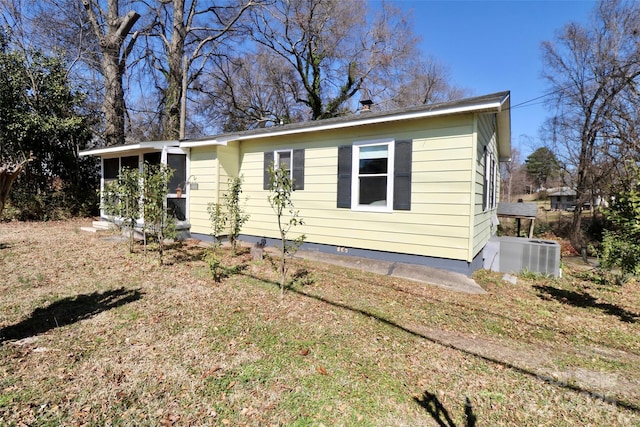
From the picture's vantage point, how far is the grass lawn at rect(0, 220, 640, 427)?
2291 millimetres

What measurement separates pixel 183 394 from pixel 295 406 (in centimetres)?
87

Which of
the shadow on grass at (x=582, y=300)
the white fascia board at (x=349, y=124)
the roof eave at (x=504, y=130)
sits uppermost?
the roof eave at (x=504, y=130)

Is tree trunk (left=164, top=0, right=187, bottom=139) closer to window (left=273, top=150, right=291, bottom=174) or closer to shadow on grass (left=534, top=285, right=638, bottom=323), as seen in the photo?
window (left=273, top=150, right=291, bottom=174)

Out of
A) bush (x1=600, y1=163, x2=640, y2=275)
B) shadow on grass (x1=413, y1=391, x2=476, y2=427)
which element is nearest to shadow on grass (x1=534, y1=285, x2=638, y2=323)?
bush (x1=600, y1=163, x2=640, y2=275)

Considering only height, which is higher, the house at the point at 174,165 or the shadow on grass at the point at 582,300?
the house at the point at 174,165

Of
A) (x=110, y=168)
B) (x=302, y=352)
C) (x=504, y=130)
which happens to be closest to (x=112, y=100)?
(x=110, y=168)

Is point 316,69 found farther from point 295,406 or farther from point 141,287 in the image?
point 295,406

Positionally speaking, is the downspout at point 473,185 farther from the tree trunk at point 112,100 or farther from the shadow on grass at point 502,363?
the tree trunk at point 112,100

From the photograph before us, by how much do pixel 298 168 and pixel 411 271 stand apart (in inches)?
133

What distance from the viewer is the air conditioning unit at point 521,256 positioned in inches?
270

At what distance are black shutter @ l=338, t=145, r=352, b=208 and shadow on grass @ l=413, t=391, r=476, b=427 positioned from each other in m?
4.42

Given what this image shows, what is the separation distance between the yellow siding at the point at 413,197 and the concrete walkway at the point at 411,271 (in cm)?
29

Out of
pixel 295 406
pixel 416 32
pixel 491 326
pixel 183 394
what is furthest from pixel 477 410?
pixel 416 32

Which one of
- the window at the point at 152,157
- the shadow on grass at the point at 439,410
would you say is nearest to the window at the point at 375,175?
the shadow on grass at the point at 439,410
